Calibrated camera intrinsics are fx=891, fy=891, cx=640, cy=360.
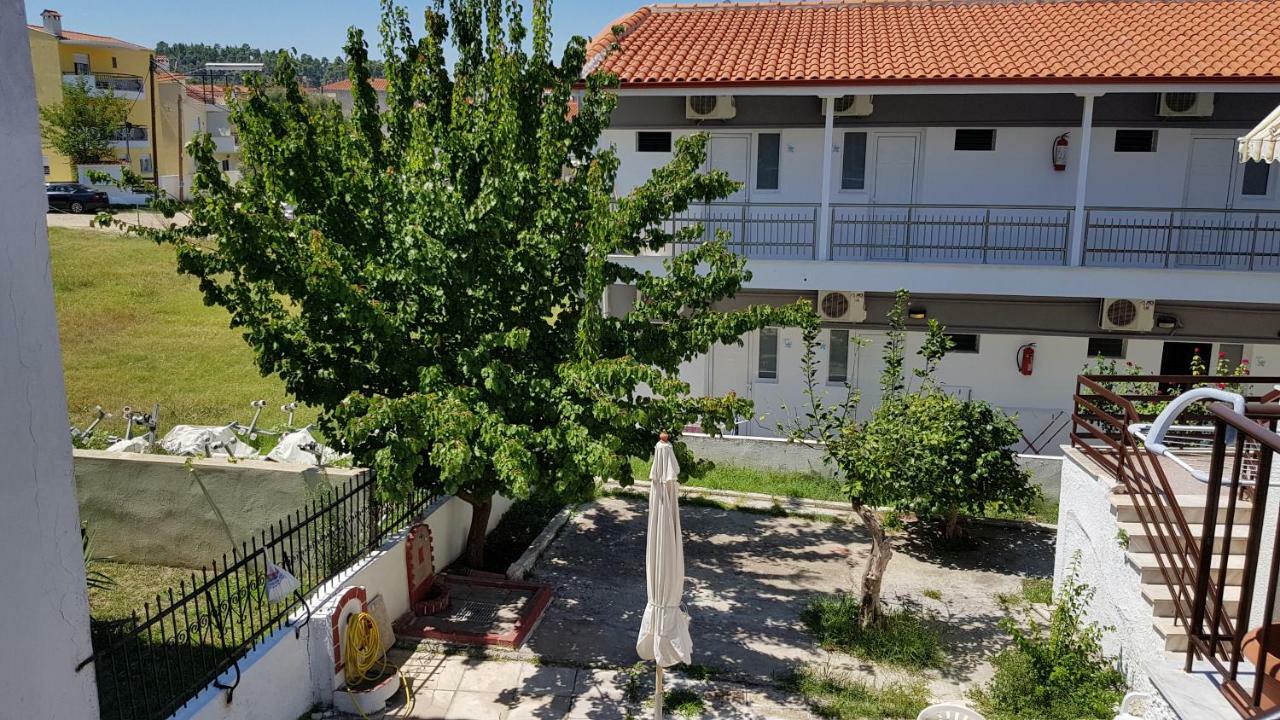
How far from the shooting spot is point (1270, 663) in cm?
476

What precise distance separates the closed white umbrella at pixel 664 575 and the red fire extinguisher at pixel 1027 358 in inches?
425

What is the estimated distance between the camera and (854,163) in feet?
55.0

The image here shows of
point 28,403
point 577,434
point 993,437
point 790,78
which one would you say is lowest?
point 993,437

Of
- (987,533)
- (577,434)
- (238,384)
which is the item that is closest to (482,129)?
(577,434)

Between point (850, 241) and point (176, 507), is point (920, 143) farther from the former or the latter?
point (176, 507)

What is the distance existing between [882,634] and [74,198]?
42.7m

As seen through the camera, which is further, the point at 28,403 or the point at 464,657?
the point at 464,657

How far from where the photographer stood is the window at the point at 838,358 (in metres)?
17.1

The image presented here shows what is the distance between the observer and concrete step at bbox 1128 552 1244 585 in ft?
25.6

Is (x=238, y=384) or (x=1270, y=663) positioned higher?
(x=1270, y=663)

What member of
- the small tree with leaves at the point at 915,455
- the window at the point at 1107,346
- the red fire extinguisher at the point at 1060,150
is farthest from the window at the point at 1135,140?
the small tree with leaves at the point at 915,455

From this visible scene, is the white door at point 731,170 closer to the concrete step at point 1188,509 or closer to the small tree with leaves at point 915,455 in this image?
the small tree with leaves at point 915,455

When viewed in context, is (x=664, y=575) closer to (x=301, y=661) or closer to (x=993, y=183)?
(x=301, y=661)

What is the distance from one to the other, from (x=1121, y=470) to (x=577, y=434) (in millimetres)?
5451
